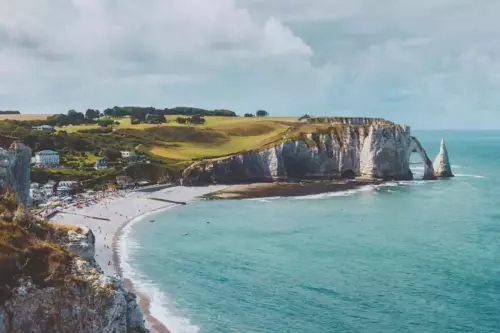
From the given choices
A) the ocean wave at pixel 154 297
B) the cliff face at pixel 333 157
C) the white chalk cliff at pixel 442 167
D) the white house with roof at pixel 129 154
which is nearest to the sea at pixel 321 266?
the ocean wave at pixel 154 297

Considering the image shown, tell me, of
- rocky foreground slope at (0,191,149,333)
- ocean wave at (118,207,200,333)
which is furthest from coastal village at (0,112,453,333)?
rocky foreground slope at (0,191,149,333)

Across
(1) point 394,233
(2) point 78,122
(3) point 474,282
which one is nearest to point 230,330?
(3) point 474,282

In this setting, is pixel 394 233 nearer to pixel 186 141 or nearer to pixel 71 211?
pixel 71 211

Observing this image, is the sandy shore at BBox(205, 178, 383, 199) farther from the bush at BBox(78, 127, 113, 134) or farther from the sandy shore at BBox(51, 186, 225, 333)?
the bush at BBox(78, 127, 113, 134)

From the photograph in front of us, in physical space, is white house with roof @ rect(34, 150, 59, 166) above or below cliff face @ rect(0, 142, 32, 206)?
below

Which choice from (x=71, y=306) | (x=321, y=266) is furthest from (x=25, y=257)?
(x=321, y=266)

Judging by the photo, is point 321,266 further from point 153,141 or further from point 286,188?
point 153,141

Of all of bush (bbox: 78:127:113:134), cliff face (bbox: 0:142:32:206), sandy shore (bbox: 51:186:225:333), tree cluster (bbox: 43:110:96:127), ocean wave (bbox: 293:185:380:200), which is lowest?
sandy shore (bbox: 51:186:225:333)
